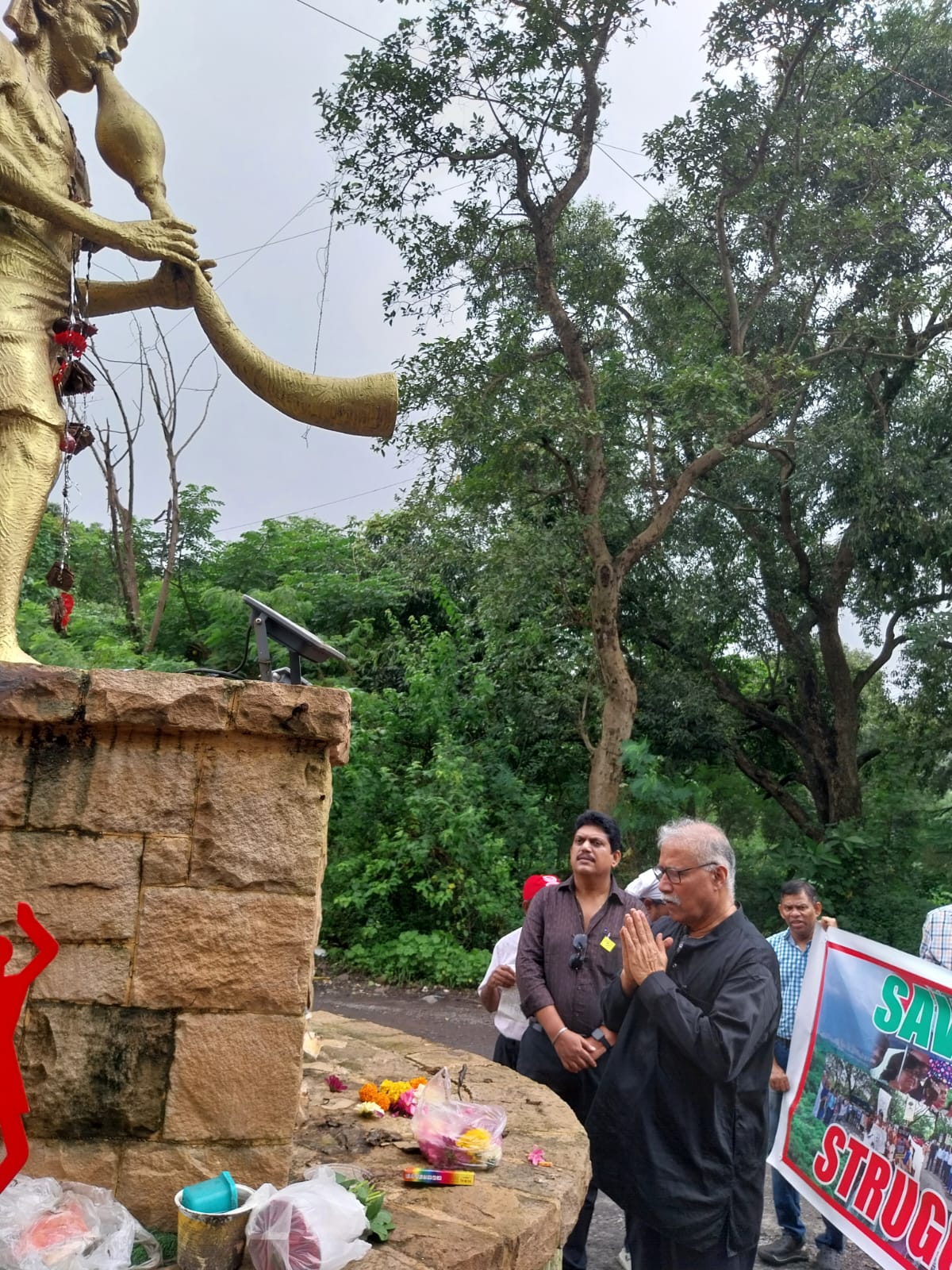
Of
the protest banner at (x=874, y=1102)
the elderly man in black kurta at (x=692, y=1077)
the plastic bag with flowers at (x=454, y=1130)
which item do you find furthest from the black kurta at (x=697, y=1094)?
the protest banner at (x=874, y=1102)

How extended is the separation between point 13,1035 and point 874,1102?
296cm

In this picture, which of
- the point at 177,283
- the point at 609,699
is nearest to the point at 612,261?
the point at 609,699

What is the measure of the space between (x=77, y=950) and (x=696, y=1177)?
1652 millimetres

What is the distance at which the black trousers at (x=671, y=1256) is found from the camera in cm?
263

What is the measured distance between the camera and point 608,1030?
9.91 feet

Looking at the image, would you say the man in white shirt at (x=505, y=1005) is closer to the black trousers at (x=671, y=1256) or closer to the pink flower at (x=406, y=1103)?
the pink flower at (x=406, y=1103)

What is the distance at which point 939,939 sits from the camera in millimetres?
3773

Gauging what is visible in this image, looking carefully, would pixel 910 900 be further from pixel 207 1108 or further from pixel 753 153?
pixel 207 1108

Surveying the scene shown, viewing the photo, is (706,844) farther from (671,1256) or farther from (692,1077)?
(671,1256)

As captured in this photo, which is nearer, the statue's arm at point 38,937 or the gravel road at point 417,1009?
the statue's arm at point 38,937

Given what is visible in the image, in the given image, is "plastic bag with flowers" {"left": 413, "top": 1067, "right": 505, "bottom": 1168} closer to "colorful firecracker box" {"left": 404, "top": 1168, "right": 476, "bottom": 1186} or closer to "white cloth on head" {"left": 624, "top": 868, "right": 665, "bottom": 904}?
"colorful firecracker box" {"left": 404, "top": 1168, "right": 476, "bottom": 1186}

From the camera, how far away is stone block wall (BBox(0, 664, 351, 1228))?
238cm

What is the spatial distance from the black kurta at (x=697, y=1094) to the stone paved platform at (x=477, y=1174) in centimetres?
23

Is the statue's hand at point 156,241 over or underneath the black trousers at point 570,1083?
over
